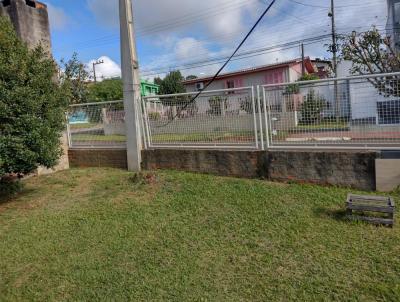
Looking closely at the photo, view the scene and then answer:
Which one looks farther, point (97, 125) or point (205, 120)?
point (97, 125)

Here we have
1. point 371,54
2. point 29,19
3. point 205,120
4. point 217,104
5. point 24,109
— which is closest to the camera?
point 24,109

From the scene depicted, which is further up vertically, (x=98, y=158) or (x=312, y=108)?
(x=312, y=108)

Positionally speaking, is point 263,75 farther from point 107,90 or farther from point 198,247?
point 198,247

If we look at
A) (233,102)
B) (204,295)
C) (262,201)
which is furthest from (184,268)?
(233,102)

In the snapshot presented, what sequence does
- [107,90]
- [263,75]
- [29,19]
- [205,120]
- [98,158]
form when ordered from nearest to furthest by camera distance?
Result: [205,120]
[29,19]
[98,158]
[263,75]
[107,90]

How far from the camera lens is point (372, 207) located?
3.78m

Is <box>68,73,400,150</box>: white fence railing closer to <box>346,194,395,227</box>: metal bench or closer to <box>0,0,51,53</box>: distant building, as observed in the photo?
<box>346,194,395,227</box>: metal bench

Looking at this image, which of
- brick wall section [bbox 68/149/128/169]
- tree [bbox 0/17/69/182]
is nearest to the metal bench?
tree [bbox 0/17/69/182]

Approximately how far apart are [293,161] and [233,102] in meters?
1.43

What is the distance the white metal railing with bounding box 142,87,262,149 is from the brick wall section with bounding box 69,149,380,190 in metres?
0.18

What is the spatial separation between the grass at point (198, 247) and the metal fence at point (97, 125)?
83.5 inches

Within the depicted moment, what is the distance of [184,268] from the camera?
339 cm

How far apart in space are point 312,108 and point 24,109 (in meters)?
4.32

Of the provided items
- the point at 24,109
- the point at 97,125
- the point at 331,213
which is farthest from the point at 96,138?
the point at 331,213
